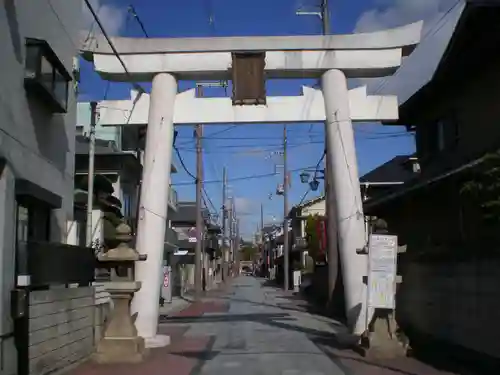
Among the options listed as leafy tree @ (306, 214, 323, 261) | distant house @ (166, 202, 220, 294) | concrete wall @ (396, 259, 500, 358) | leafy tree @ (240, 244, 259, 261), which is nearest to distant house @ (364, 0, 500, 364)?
concrete wall @ (396, 259, 500, 358)

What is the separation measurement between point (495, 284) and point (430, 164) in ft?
35.7

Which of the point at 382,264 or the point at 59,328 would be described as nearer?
the point at 59,328

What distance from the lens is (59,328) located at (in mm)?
11555

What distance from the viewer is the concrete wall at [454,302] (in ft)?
37.5

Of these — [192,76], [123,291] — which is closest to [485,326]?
[123,291]

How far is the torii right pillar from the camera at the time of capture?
16641 millimetres

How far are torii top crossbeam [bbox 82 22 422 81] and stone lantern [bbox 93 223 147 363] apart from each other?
190 inches

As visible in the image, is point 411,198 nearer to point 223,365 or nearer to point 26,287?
point 223,365

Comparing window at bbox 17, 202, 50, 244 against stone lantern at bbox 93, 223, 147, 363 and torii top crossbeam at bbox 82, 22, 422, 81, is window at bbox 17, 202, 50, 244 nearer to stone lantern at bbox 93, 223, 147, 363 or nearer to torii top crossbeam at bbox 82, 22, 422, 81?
stone lantern at bbox 93, 223, 147, 363

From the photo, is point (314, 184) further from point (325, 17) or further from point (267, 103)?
point (267, 103)

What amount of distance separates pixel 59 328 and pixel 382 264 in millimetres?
6890

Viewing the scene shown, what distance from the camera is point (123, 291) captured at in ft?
45.8

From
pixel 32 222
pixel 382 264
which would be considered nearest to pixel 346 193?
pixel 382 264

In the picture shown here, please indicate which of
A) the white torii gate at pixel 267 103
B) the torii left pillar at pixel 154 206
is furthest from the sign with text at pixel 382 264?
the torii left pillar at pixel 154 206
